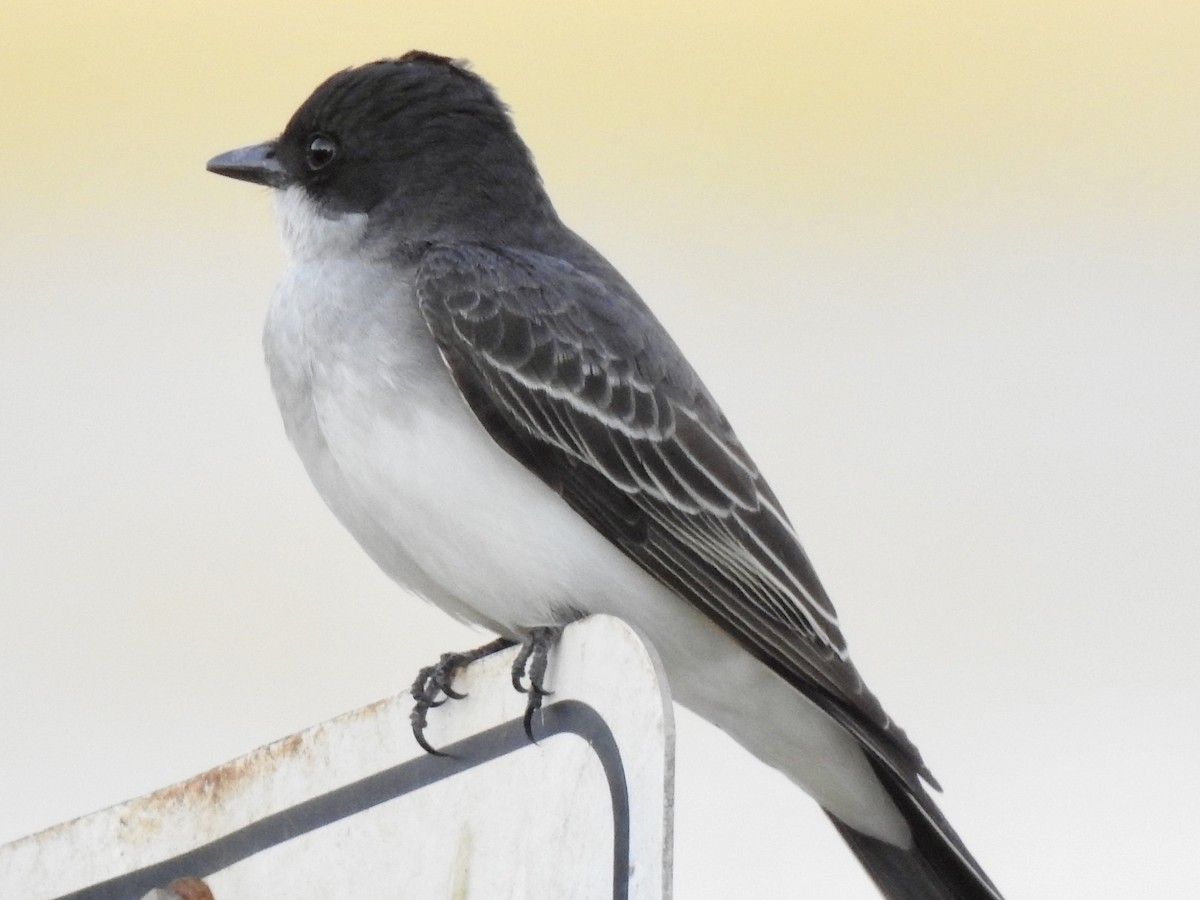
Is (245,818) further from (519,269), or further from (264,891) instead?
(519,269)

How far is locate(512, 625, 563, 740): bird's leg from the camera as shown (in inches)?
77.2

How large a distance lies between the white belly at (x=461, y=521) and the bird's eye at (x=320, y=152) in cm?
56

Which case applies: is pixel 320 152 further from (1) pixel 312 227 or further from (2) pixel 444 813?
(2) pixel 444 813

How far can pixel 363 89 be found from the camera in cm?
412

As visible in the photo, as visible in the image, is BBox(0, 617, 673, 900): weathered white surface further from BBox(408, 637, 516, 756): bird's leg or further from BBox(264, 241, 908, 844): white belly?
BBox(264, 241, 908, 844): white belly

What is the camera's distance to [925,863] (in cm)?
314

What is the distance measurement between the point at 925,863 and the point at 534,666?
1.16 m

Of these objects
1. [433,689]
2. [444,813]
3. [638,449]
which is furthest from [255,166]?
[444,813]

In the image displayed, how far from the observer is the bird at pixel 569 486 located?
3189mm

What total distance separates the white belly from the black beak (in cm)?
56

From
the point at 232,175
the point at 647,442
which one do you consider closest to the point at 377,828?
the point at 647,442

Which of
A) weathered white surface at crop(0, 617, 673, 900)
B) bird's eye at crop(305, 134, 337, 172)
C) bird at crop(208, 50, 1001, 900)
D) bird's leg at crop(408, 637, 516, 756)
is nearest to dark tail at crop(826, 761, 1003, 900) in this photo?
bird at crop(208, 50, 1001, 900)

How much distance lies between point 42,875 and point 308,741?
0.44 m

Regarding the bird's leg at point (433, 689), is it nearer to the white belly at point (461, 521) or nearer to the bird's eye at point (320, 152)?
the white belly at point (461, 521)
